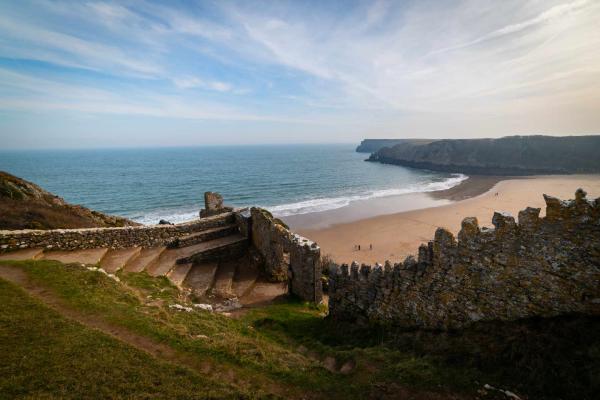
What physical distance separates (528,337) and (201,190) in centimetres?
6370

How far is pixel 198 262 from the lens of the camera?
15.0 metres

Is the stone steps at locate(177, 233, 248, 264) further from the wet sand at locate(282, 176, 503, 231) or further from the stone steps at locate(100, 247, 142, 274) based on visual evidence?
the wet sand at locate(282, 176, 503, 231)

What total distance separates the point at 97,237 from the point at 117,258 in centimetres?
174

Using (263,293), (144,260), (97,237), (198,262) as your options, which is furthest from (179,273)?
(97,237)

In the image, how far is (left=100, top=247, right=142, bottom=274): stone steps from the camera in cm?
1215

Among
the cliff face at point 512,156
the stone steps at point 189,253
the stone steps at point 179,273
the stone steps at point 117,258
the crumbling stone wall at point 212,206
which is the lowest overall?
the stone steps at point 179,273

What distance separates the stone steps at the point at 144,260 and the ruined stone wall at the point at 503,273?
1031 centimetres

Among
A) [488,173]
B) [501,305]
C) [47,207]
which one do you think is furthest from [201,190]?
[488,173]

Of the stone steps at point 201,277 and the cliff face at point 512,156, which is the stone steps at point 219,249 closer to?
the stone steps at point 201,277

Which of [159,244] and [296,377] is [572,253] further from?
[159,244]

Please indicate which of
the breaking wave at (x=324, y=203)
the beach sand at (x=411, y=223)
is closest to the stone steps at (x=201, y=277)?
the beach sand at (x=411, y=223)

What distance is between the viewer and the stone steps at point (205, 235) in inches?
623

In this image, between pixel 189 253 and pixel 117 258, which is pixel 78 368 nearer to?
pixel 117 258

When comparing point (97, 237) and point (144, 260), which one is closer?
point (144, 260)
